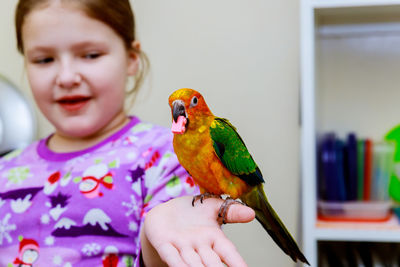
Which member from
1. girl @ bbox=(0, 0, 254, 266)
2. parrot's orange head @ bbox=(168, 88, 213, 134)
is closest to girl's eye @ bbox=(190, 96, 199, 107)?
parrot's orange head @ bbox=(168, 88, 213, 134)

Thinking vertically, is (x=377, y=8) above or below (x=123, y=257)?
above

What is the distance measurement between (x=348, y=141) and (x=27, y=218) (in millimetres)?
391

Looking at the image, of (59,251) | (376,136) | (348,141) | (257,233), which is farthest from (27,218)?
(376,136)

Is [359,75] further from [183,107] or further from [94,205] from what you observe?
[183,107]

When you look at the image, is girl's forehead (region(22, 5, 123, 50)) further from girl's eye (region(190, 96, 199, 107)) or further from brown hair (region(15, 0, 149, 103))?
girl's eye (region(190, 96, 199, 107))

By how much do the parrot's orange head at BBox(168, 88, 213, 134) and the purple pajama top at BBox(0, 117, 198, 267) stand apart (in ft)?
0.76

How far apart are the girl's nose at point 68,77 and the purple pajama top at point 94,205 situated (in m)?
0.12

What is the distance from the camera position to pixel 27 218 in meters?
0.46

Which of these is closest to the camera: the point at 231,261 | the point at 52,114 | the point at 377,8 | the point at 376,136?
the point at 231,261

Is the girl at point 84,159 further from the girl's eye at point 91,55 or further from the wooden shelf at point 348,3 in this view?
the wooden shelf at point 348,3

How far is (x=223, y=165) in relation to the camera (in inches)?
8.9

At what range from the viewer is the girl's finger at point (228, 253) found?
0.67 feet

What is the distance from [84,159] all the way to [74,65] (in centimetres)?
15

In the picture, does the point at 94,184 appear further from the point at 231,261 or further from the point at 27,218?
the point at 231,261
